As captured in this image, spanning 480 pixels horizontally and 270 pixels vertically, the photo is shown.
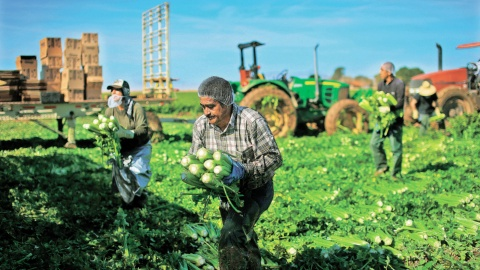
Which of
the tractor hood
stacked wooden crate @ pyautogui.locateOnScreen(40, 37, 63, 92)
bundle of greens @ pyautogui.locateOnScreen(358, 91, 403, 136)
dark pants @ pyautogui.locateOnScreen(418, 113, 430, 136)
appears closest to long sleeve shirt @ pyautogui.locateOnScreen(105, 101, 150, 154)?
bundle of greens @ pyautogui.locateOnScreen(358, 91, 403, 136)

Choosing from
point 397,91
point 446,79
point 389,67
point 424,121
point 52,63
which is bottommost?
point 424,121

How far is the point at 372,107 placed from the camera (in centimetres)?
775

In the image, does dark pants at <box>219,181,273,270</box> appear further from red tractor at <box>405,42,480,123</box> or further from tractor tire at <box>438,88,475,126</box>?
tractor tire at <box>438,88,475,126</box>

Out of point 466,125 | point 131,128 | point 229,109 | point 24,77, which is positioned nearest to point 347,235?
point 229,109

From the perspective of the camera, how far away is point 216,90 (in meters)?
3.23

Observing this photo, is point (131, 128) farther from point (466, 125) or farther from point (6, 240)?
point (466, 125)

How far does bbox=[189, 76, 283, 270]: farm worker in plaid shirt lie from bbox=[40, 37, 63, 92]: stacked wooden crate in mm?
10209

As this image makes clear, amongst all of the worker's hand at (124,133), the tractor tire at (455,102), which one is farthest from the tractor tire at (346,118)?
the worker's hand at (124,133)

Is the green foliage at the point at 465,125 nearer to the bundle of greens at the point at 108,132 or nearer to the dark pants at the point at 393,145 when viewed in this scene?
the dark pants at the point at 393,145

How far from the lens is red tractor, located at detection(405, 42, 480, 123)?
1511cm

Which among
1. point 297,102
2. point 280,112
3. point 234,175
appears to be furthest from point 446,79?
point 234,175

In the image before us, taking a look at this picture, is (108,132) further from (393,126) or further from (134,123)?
(393,126)

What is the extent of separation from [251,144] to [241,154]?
10 centimetres

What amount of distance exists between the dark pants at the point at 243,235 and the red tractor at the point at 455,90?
12259 mm
